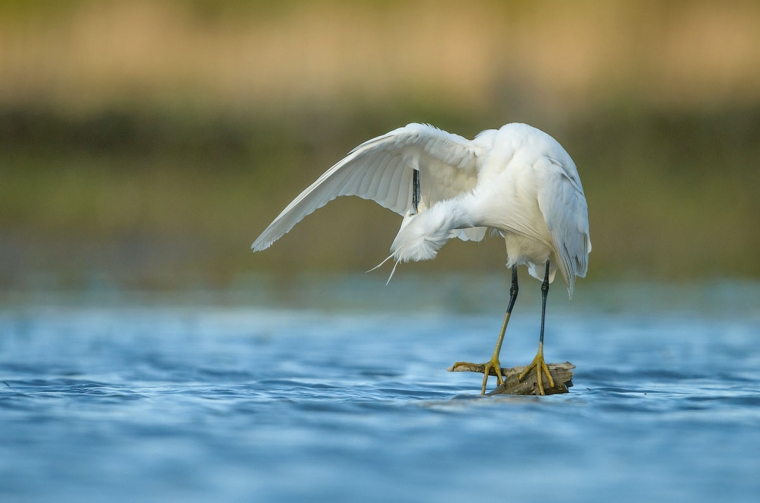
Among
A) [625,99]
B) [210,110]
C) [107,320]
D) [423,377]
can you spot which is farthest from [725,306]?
[210,110]

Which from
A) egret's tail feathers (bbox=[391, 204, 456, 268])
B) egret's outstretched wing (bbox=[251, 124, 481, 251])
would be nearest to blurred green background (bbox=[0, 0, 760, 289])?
egret's outstretched wing (bbox=[251, 124, 481, 251])

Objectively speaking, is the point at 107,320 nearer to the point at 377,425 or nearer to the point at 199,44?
the point at 377,425

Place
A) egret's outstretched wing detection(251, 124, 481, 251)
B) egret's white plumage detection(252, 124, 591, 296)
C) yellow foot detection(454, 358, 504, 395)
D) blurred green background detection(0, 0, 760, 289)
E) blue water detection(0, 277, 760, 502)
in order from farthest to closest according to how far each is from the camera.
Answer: blurred green background detection(0, 0, 760, 289) → yellow foot detection(454, 358, 504, 395) → egret's outstretched wing detection(251, 124, 481, 251) → egret's white plumage detection(252, 124, 591, 296) → blue water detection(0, 277, 760, 502)

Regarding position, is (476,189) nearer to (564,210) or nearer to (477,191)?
(477,191)

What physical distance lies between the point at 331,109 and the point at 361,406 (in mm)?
15437

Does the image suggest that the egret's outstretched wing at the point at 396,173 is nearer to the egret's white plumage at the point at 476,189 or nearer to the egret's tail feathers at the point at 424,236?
the egret's white plumage at the point at 476,189

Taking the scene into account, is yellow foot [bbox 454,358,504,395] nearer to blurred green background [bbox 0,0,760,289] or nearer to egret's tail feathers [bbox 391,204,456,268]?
egret's tail feathers [bbox 391,204,456,268]

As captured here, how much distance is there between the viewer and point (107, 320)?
12.0 meters

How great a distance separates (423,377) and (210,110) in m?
14.1

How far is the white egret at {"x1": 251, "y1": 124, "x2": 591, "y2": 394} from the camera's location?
7184 millimetres

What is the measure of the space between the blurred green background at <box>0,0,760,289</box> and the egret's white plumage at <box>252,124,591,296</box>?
31.9 feet

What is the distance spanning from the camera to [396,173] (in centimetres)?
810

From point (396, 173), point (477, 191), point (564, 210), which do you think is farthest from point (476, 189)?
point (396, 173)

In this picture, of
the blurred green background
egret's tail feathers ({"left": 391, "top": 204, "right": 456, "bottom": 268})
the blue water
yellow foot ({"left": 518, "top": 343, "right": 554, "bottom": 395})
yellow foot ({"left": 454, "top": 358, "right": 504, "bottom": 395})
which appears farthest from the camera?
the blurred green background
